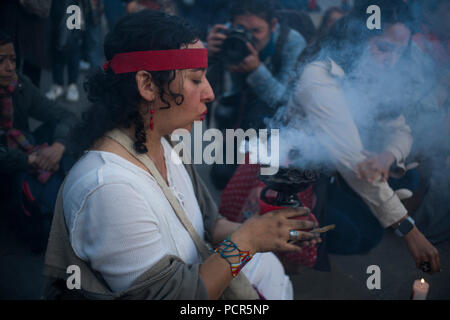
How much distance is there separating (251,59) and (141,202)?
6.81 ft

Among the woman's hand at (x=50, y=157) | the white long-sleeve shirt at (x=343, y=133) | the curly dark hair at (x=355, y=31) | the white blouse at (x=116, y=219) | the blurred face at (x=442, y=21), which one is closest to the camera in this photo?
the white blouse at (x=116, y=219)

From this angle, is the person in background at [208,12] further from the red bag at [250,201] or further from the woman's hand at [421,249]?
the woman's hand at [421,249]

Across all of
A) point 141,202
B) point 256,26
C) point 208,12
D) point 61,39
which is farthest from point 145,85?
point 208,12

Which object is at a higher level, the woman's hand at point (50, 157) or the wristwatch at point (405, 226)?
the woman's hand at point (50, 157)

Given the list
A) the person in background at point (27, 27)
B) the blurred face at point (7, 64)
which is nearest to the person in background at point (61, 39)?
the person in background at point (27, 27)

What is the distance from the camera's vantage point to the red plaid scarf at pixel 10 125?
2.24 meters

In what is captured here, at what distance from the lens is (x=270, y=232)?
1553 millimetres

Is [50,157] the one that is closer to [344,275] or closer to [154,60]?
[154,60]

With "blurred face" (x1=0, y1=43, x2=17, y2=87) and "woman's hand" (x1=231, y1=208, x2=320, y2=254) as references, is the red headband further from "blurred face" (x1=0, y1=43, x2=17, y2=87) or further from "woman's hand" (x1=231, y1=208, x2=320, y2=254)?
"blurred face" (x1=0, y1=43, x2=17, y2=87)

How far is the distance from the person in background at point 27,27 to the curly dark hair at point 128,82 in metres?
0.80

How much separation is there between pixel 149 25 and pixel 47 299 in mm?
1366

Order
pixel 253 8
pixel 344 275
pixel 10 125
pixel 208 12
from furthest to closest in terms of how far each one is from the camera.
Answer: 1. pixel 208 12
2. pixel 253 8
3. pixel 344 275
4. pixel 10 125
